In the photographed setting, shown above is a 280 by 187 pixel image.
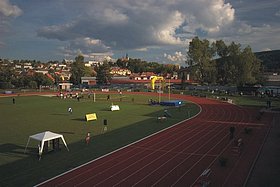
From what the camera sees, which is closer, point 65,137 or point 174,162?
point 174,162

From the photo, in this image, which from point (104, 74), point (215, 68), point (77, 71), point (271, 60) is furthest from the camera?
point (271, 60)

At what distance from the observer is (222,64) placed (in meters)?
92.4

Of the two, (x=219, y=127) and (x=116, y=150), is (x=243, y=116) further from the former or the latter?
(x=116, y=150)

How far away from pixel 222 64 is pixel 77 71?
2420 inches

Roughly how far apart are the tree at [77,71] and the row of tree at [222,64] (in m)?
50.7

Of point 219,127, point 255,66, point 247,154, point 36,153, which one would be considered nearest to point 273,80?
point 255,66

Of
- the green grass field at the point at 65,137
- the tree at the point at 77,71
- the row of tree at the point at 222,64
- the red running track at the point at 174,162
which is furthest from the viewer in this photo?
the tree at the point at 77,71

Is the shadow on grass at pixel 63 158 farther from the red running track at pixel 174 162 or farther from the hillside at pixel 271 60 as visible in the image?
the hillside at pixel 271 60

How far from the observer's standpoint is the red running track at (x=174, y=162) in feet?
47.7

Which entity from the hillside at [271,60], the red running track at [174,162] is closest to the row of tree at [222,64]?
the red running track at [174,162]

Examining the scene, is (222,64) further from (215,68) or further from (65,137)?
(65,137)

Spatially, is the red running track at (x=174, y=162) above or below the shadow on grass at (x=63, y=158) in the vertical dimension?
below

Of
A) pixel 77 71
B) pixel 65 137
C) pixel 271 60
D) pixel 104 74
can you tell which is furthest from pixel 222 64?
pixel 271 60

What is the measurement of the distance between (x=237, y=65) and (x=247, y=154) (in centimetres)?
6501
